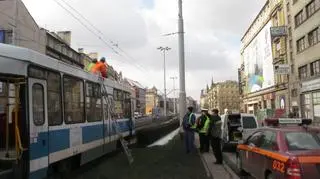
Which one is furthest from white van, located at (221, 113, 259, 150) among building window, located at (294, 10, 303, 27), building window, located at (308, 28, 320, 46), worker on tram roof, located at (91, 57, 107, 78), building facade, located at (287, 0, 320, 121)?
building window, located at (294, 10, 303, 27)

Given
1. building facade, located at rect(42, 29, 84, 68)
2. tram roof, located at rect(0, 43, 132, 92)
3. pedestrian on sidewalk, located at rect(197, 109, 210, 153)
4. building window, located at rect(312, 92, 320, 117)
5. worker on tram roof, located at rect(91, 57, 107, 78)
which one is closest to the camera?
tram roof, located at rect(0, 43, 132, 92)

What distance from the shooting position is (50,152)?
10750 millimetres

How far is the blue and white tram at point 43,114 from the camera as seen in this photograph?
9570 mm

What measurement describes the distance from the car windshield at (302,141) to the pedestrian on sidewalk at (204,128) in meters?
7.86

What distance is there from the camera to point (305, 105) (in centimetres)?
5244

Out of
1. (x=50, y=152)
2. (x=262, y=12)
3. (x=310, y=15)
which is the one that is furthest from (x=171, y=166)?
(x=262, y=12)

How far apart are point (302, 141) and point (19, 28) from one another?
4951 centimetres

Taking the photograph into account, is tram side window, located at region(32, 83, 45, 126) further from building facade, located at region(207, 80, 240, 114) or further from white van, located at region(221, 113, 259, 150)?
building facade, located at region(207, 80, 240, 114)

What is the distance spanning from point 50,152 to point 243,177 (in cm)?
535

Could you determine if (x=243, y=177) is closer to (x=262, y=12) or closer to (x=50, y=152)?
(x=50, y=152)

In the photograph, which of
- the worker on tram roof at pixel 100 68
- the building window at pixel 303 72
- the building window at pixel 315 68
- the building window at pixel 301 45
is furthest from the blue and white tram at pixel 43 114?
the building window at pixel 301 45

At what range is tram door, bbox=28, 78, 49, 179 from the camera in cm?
979

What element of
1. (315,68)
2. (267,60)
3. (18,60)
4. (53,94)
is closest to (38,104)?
(53,94)

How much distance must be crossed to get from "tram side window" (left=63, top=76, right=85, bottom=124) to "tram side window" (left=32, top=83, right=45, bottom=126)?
159cm
